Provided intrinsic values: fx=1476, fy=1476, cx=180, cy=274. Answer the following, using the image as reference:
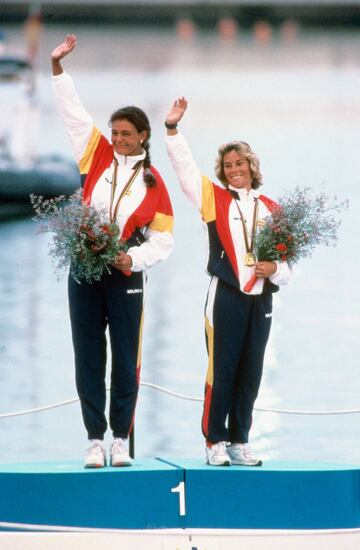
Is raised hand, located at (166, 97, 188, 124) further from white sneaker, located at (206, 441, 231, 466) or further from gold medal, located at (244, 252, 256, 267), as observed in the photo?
white sneaker, located at (206, 441, 231, 466)

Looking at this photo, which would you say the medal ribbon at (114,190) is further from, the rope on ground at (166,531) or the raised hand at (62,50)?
the rope on ground at (166,531)

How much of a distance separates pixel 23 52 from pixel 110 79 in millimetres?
3455

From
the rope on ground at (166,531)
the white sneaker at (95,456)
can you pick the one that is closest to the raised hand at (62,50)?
the white sneaker at (95,456)

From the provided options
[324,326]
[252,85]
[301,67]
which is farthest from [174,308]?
[301,67]

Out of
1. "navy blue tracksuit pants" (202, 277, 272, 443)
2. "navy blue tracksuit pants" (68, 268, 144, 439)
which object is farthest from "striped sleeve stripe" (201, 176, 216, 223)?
"navy blue tracksuit pants" (68, 268, 144, 439)

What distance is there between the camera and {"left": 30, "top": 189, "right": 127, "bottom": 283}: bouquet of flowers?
5961 mm

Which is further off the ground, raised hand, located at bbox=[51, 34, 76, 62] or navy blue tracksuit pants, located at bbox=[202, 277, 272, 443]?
raised hand, located at bbox=[51, 34, 76, 62]

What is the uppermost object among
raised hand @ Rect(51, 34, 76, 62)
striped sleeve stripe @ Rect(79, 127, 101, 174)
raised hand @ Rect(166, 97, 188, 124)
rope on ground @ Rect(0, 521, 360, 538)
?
raised hand @ Rect(51, 34, 76, 62)

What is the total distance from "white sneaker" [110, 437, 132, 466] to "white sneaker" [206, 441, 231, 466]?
0.34 metres

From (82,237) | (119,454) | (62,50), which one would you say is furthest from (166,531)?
(62,50)

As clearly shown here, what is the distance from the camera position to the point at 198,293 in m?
14.4

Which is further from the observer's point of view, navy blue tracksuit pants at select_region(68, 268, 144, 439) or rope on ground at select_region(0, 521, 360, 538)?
navy blue tracksuit pants at select_region(68, 268, 144, 439)

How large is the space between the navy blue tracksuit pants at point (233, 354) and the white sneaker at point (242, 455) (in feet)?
0.10

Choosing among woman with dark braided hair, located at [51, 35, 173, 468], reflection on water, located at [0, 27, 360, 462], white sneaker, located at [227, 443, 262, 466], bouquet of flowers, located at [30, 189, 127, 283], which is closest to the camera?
bouquet of flowers, located at [30, 189, 127, 283]
